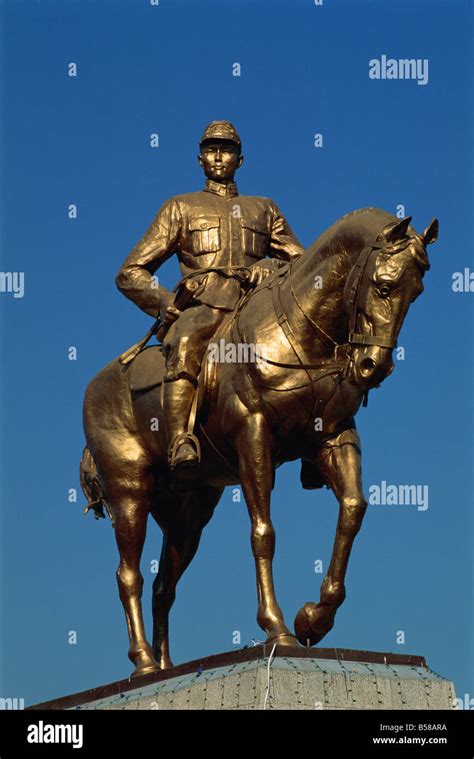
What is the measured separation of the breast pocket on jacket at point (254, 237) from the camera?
25062mm

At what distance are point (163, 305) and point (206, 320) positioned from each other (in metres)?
0.92

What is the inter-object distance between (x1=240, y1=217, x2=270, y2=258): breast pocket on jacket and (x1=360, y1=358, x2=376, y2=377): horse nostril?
3390 millimetres

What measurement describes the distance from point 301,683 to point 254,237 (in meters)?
5.99

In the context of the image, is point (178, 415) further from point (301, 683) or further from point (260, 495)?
point (301, 683)

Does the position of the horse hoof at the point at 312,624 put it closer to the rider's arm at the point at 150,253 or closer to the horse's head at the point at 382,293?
the horse's head at the point at 382,293

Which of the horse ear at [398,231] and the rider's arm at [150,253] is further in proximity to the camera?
the rider's arm at [150,253]

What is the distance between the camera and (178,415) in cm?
2372

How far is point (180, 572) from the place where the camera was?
25.6 m

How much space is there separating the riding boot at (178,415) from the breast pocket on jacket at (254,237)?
215cm

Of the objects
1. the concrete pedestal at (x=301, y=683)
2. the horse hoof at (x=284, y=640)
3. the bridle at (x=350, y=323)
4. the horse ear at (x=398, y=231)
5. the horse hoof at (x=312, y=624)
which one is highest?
the horse ear at (x=398, y=231)

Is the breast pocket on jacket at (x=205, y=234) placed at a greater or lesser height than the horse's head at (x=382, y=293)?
greater

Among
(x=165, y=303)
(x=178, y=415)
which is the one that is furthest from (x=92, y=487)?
(x=165, y=303)

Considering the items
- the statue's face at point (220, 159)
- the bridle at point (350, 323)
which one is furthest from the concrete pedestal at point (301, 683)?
the statue's face at point (220, 159)
